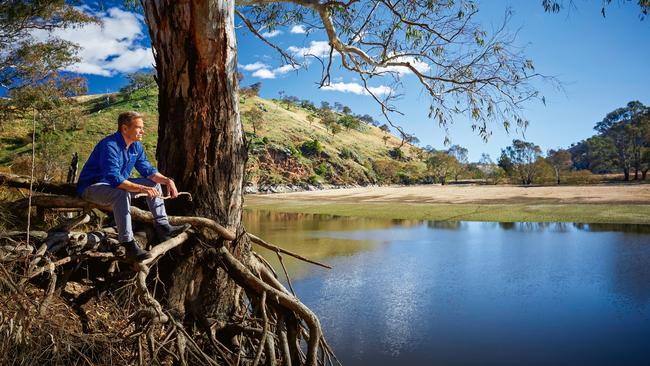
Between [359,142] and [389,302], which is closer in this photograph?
[389,302]

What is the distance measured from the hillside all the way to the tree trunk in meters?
34.6

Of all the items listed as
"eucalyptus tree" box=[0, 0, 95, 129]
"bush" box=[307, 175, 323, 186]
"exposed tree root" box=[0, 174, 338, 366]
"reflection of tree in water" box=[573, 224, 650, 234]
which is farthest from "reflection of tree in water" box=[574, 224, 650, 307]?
"bush" box=[307, 175, 323, 186]

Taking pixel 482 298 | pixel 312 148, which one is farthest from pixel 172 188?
pixel 312 148

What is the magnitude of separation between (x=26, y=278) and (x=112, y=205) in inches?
27.5

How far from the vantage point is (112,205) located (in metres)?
3.14

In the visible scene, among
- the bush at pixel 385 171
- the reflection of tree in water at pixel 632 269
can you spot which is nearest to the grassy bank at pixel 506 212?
the reflection of tree in water at pixel 632 269

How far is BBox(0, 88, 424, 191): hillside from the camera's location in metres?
42.8

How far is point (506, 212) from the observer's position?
22.9m

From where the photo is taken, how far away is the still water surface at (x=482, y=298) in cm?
561

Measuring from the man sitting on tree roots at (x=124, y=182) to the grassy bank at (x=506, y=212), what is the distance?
1962 centimetres

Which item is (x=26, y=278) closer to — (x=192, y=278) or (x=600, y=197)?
(x=192, y=278)

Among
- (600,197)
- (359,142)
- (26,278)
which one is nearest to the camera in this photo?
(26,278)

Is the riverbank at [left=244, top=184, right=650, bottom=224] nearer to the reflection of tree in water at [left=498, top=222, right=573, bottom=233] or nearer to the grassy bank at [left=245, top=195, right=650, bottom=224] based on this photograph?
the grassy bank at [left=245, top=195, right=650, bottom=224]

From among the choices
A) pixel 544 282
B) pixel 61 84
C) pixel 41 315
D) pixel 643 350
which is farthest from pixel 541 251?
pixel 61 84
